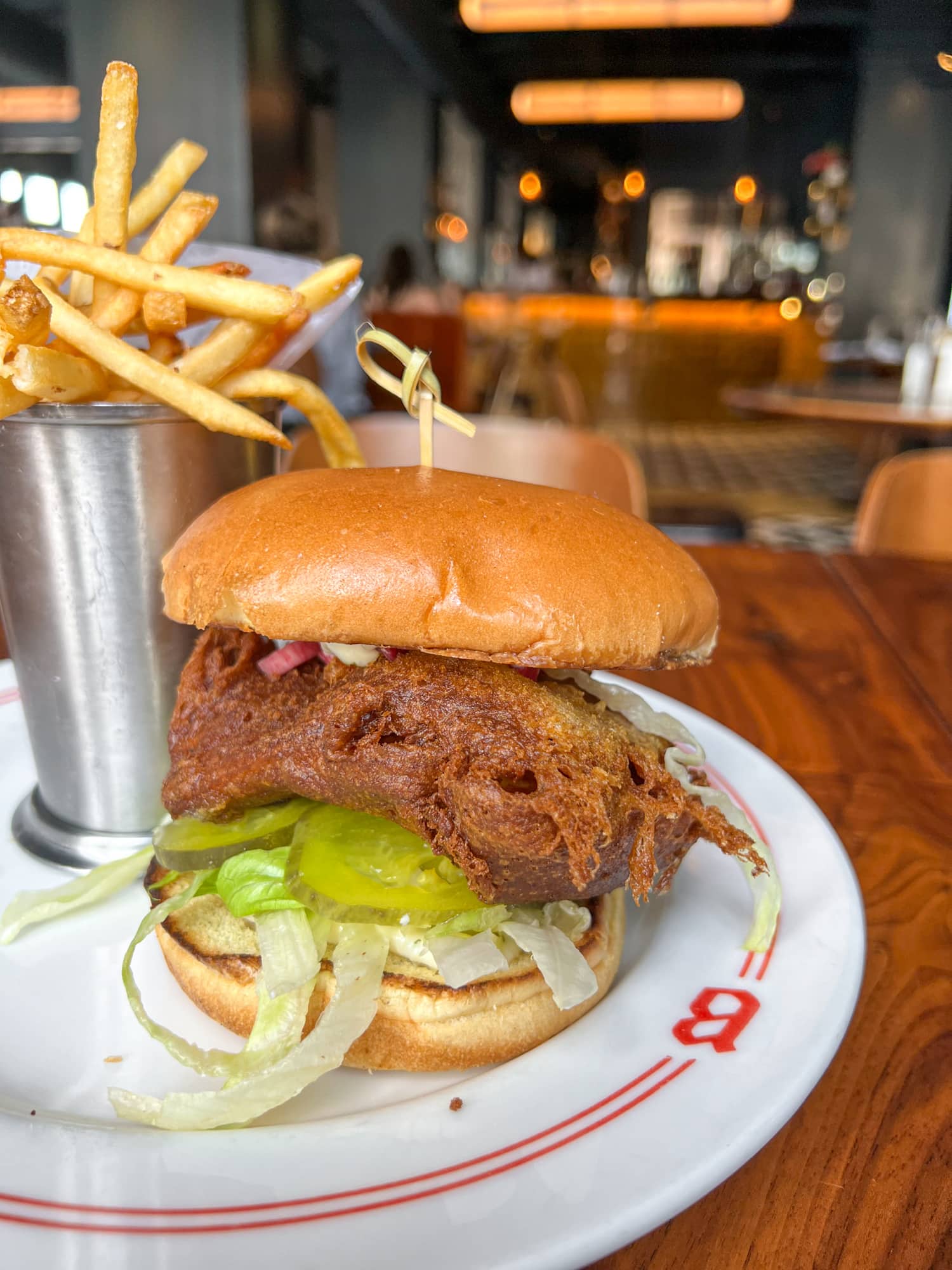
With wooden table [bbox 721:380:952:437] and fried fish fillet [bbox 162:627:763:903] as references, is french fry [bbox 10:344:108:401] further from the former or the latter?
wooden table [bbox 721:380:952:437]

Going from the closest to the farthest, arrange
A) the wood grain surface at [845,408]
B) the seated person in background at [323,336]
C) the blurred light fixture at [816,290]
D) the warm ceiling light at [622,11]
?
the wood grain surface at [845,408], the seated person in background at [323,336], the warm ceiling light at [622,11], the blurred light fixture at [816,290]

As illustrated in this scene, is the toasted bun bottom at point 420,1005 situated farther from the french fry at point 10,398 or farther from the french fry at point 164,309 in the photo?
the french fry at point 164,309

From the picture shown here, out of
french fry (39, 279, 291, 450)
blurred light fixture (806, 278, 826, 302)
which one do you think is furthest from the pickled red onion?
blurred light fixture (806, 278, 826, 302)

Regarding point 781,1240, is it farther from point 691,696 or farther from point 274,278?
point 274,278

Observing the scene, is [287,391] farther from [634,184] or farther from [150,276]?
[634,184]

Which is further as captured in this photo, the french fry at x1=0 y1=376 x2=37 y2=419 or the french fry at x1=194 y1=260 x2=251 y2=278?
the french fry at x1=194 y1=260 x2=251 y2=278

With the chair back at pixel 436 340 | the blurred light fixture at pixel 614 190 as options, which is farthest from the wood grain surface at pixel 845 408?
the blurred light fixture at pixel 614 190
